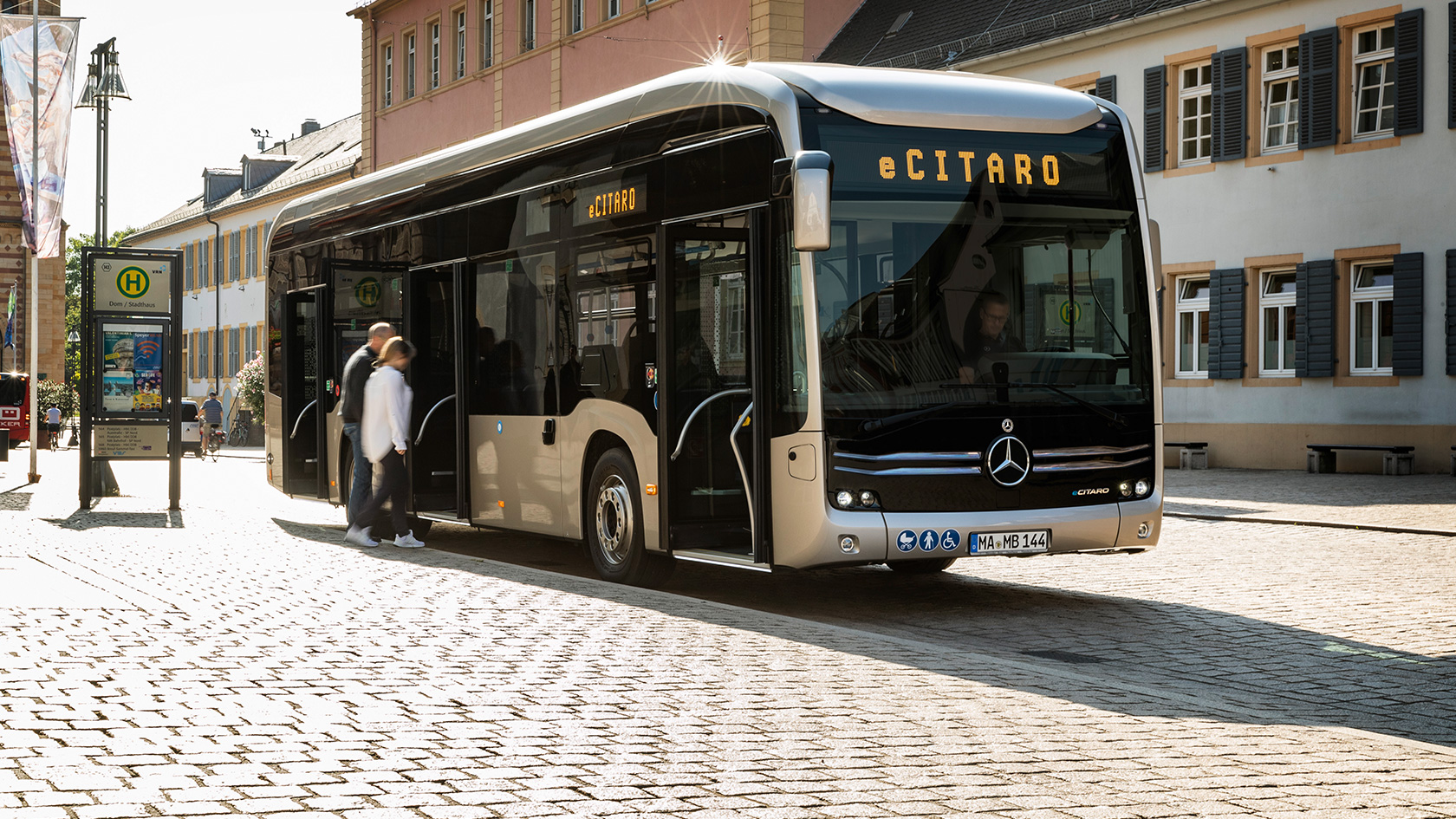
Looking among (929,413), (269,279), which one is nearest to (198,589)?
(929,413)

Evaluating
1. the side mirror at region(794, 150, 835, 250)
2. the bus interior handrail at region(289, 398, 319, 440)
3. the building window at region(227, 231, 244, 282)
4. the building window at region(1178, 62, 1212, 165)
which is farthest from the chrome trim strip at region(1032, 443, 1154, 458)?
the building window at region(227, 231, 244, 282)

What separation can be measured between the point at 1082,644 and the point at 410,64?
46.0 metres

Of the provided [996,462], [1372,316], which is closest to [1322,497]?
[1372,316]

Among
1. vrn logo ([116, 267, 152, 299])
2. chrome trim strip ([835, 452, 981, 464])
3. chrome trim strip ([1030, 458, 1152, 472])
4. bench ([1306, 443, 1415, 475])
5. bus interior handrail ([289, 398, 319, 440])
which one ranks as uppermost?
vrn logo ([116, 267, 152, 299])

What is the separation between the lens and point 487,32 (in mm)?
47250

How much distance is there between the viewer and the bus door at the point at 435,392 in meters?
13.8

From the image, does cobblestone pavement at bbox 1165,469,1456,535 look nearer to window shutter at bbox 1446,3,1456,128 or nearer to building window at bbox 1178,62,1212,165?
window shutter at bbox 1446,3,1456,128

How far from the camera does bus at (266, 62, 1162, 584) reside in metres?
9.62

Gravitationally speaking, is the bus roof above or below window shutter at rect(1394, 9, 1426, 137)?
below

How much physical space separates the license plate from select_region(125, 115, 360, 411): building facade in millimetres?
51918

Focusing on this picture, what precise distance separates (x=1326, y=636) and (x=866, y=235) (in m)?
3.37

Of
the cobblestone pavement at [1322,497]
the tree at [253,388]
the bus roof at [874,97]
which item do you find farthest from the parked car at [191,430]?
the bus roof at [874,97]

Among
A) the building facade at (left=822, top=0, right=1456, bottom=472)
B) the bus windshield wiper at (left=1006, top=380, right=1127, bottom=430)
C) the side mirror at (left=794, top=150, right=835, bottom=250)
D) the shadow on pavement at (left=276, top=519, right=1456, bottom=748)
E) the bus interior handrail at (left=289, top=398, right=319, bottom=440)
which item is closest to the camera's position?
the shadow on pavement at (left=276, top=519, right=1456, bottom=748)

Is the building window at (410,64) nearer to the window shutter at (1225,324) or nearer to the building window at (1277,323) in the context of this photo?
the window shutter at (1225,324)
